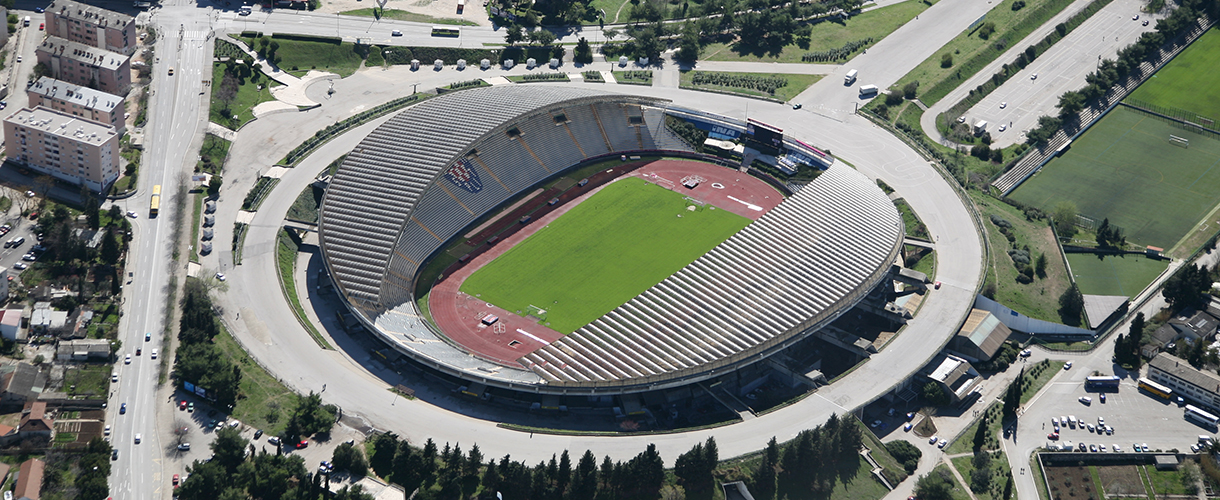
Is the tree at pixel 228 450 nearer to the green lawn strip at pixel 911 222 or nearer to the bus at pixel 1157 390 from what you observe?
the green lawn strip at pixel 911 222

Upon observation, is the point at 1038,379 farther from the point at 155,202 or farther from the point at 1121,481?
the point at 155,202

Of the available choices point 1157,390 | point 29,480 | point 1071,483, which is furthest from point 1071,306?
point 29,480

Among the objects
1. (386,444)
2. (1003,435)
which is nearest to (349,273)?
(386,444)

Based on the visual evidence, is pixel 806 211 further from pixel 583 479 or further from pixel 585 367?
pixel 583 479

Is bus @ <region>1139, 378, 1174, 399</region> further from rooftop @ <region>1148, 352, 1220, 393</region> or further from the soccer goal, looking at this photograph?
the soccer goal

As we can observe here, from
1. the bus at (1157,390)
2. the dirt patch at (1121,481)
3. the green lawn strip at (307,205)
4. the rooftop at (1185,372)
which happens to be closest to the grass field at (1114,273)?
the rooftop at (1185,372)
